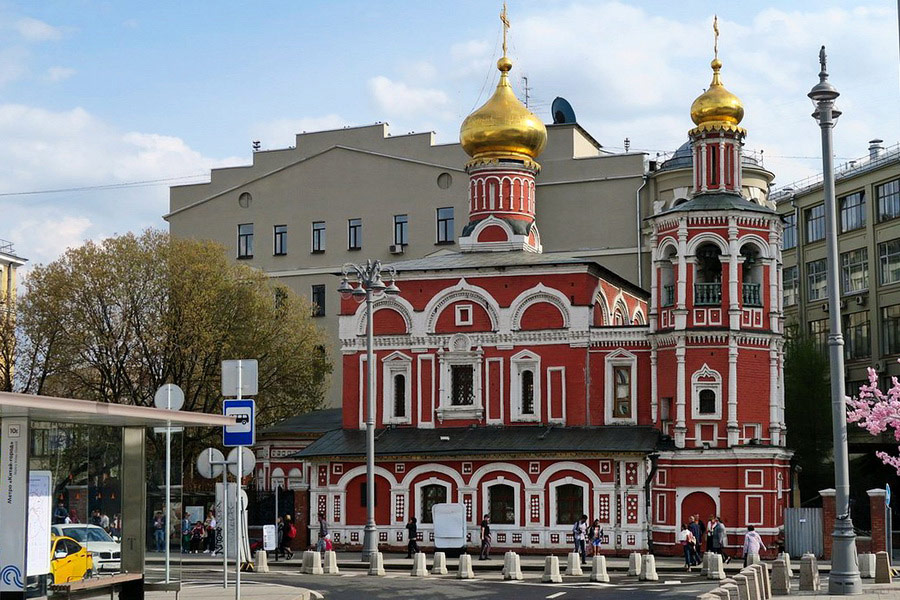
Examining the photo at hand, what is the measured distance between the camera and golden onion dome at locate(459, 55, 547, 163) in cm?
5038

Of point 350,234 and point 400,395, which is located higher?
point 350,234

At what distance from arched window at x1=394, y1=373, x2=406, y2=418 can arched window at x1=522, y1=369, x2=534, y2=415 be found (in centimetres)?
419

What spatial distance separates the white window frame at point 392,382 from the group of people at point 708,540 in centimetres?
1072

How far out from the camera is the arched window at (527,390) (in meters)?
45.2

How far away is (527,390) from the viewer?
45.5 m

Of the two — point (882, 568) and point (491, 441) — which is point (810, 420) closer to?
point (491, 441)

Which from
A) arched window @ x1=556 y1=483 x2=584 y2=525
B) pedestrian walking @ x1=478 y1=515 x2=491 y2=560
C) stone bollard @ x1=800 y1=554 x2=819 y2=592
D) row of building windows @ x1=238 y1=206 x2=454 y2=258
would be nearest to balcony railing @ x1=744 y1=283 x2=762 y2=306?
arched window @ x1=556 y1=483 x2=584 y2=525

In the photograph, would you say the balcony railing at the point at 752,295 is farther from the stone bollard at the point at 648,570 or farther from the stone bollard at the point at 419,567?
the stone bollard at the point at 419,567

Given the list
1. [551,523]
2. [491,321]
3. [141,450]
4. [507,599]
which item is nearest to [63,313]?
[491,321]

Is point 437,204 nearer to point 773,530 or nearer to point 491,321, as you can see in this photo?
point 491,321

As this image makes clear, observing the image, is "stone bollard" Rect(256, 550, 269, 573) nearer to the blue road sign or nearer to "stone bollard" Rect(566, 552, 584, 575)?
"stone bollard" Rect(566, 552, 584, 575)

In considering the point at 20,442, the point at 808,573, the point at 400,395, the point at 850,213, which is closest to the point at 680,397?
the point at 400,395

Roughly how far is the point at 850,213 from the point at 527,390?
2445 centimetres

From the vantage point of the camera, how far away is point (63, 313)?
49.1m
